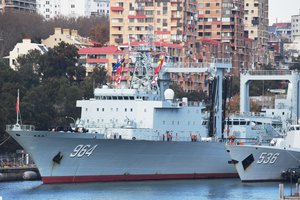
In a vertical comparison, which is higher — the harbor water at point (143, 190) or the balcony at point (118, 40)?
the balcony at point (118, 40)

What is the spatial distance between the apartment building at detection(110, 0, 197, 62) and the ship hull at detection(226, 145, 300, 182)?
61099mm

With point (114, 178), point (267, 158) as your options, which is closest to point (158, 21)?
point (267, 158)

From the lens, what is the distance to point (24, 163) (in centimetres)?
8762

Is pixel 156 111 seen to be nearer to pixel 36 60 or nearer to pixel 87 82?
pixel 87 82

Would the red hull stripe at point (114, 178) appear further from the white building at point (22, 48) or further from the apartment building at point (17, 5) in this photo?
the apartment building at point (17, 5)

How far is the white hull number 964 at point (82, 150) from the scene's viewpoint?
253 feet

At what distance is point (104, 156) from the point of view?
77.9 meters

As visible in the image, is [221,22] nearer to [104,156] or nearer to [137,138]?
[137,138]

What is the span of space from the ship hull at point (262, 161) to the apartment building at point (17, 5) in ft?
317

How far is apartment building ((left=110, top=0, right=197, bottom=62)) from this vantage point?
143 metres

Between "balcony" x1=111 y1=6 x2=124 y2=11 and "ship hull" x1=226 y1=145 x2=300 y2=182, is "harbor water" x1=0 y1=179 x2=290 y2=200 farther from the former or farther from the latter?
"balcony" x1=111 y1=6 x2=124 y2=11

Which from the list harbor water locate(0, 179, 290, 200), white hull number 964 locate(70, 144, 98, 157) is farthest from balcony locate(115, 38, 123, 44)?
white hull number 964 locate(70, 144, 98, 157)

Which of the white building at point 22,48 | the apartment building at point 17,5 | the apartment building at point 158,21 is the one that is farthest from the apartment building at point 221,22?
the apartment building at point 17,5

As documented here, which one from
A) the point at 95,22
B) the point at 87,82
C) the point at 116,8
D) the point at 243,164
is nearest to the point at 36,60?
the point at 87,82
